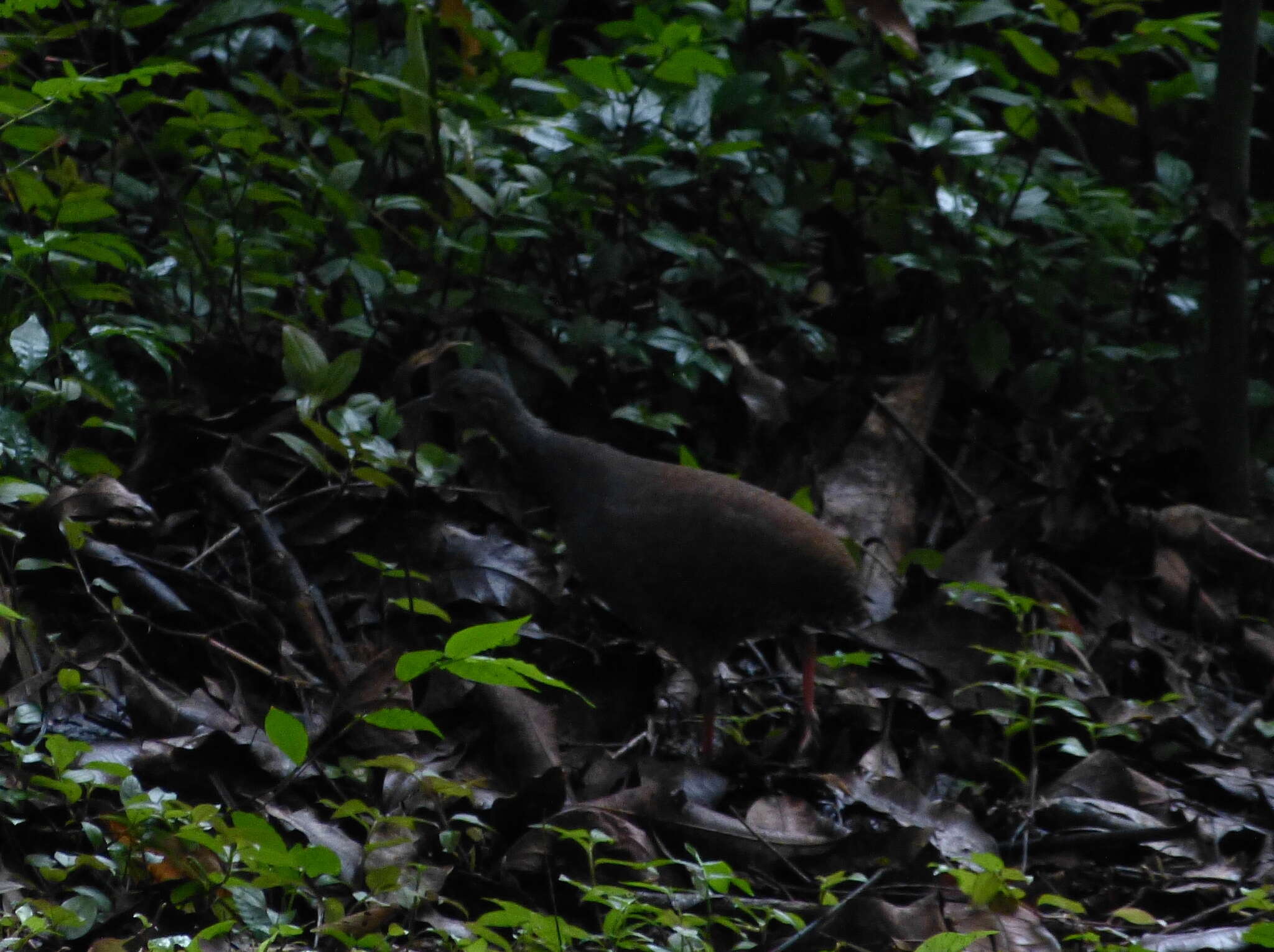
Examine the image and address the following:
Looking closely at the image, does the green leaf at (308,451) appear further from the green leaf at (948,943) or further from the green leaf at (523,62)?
the green leaf at (948,943)

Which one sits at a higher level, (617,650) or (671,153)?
(671,153)

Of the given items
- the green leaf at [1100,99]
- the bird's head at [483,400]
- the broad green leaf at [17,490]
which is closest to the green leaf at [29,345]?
the broad green leaf at [17,490]

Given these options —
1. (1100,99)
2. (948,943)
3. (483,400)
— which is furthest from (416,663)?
(1100,99)

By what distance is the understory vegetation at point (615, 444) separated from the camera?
2994 mm

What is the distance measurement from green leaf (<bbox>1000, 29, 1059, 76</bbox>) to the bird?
198 cm

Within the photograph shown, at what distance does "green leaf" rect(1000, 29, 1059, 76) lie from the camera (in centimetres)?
479

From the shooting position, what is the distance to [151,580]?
3703 mm

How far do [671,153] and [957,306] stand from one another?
4.50ft

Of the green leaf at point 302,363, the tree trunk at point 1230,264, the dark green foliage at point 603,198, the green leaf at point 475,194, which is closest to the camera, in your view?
the green leaf at point 302,363

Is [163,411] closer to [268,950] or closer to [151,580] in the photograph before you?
[151,580]

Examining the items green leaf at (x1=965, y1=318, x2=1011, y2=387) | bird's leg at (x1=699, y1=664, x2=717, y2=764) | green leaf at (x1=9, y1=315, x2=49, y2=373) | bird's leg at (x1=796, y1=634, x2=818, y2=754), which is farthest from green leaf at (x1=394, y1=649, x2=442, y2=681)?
green leaf at (x1=965, y1=318, x2=1011, y2=387)

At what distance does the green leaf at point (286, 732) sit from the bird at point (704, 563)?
5.43 ft

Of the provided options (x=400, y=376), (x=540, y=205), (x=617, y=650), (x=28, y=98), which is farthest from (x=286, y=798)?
(x=540, y=205)

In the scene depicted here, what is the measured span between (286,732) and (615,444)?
2.96 metres
